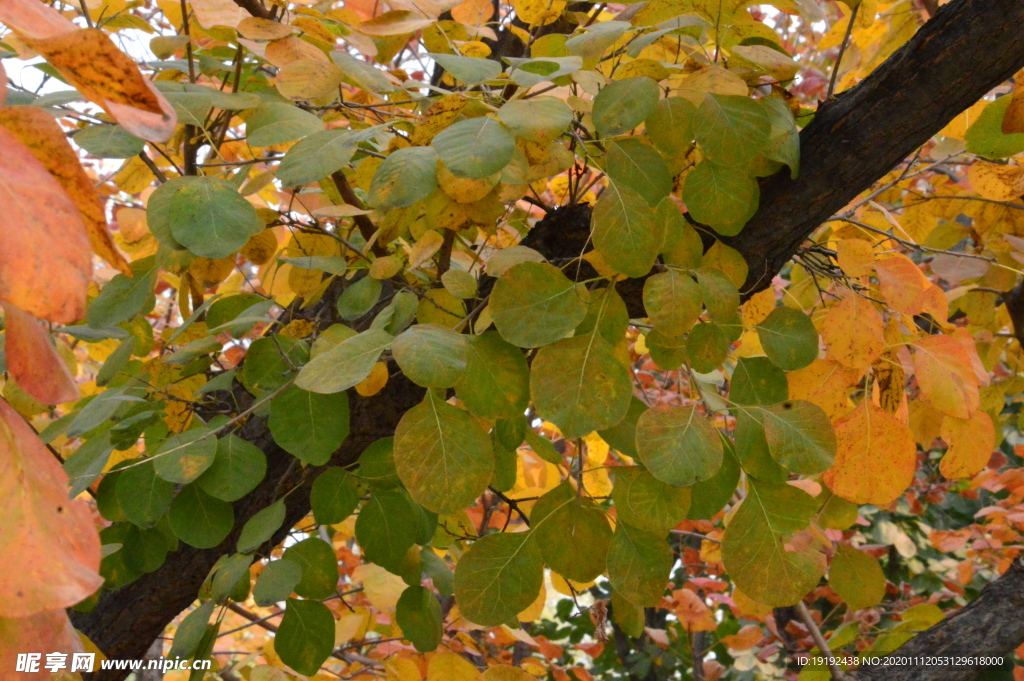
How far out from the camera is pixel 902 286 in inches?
30.1

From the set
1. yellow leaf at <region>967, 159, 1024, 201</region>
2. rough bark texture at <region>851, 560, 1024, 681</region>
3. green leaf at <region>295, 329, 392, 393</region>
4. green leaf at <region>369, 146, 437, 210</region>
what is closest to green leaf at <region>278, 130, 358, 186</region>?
green leaf at <region>369, 146, 437, 210</region>

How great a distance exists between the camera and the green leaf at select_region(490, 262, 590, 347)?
2.20 feet

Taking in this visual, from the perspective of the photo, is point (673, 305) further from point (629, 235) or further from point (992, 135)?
point (992, 135)

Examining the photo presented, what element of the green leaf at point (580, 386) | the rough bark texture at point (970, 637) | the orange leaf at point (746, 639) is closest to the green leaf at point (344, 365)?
the green leaf at point (580, 386)

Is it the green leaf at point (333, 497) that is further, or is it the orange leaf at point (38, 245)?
the green leaf at point (333, 497)

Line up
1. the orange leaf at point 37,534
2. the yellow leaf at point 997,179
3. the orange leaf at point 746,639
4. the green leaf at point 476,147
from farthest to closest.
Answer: the orange leaf at point 746,639, the yellow leaf at point 997,179, the green leaf at point 476,147, the orange leaf at point 37,534

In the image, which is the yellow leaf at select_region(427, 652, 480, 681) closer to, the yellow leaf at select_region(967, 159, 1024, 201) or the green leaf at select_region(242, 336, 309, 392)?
the green leaf at select_region(242, 336, 309, 392)

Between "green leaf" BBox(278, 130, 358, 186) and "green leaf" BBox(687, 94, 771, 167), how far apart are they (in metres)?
0.32

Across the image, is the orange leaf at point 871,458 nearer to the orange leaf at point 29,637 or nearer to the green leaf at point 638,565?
the green leaf at point 638,565

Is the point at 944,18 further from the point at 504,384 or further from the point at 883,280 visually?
the point at 504,384

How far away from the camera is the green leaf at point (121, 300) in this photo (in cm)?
89

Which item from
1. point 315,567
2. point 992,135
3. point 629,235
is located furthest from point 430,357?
point 992,135

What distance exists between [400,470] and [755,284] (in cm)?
48

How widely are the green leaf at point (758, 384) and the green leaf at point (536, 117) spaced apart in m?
0.35
